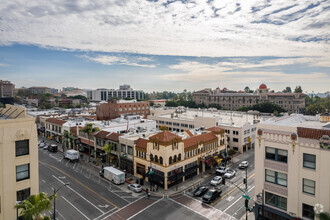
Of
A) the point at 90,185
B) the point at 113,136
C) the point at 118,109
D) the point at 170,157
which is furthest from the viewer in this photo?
the point at 118,109

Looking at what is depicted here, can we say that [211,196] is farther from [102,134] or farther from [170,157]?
[102,134]

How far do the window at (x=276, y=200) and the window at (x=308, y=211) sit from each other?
212 cm

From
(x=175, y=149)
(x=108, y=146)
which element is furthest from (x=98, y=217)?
(x=108, y=146)

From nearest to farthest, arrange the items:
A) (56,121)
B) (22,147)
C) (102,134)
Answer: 1. (22,147)
2. (102,134)
3. (56,121)

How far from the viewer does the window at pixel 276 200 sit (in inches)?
1093

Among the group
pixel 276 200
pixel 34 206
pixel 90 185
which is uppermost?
pixel 34 206

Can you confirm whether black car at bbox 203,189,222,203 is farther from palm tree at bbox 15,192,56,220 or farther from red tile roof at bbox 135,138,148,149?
palm tree at bbox 15,192,56,220

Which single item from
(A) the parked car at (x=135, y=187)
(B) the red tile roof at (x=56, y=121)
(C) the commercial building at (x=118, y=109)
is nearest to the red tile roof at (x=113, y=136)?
(A) the parked car at (x=135, y=187)

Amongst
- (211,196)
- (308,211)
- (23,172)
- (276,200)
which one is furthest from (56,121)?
(308,211)

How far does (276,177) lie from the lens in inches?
1110

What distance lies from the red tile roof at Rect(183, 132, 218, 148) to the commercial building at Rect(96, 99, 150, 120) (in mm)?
65407

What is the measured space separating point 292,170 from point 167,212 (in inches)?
766

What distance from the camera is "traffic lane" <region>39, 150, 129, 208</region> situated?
38.6m

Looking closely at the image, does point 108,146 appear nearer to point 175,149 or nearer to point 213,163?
point 175,149
